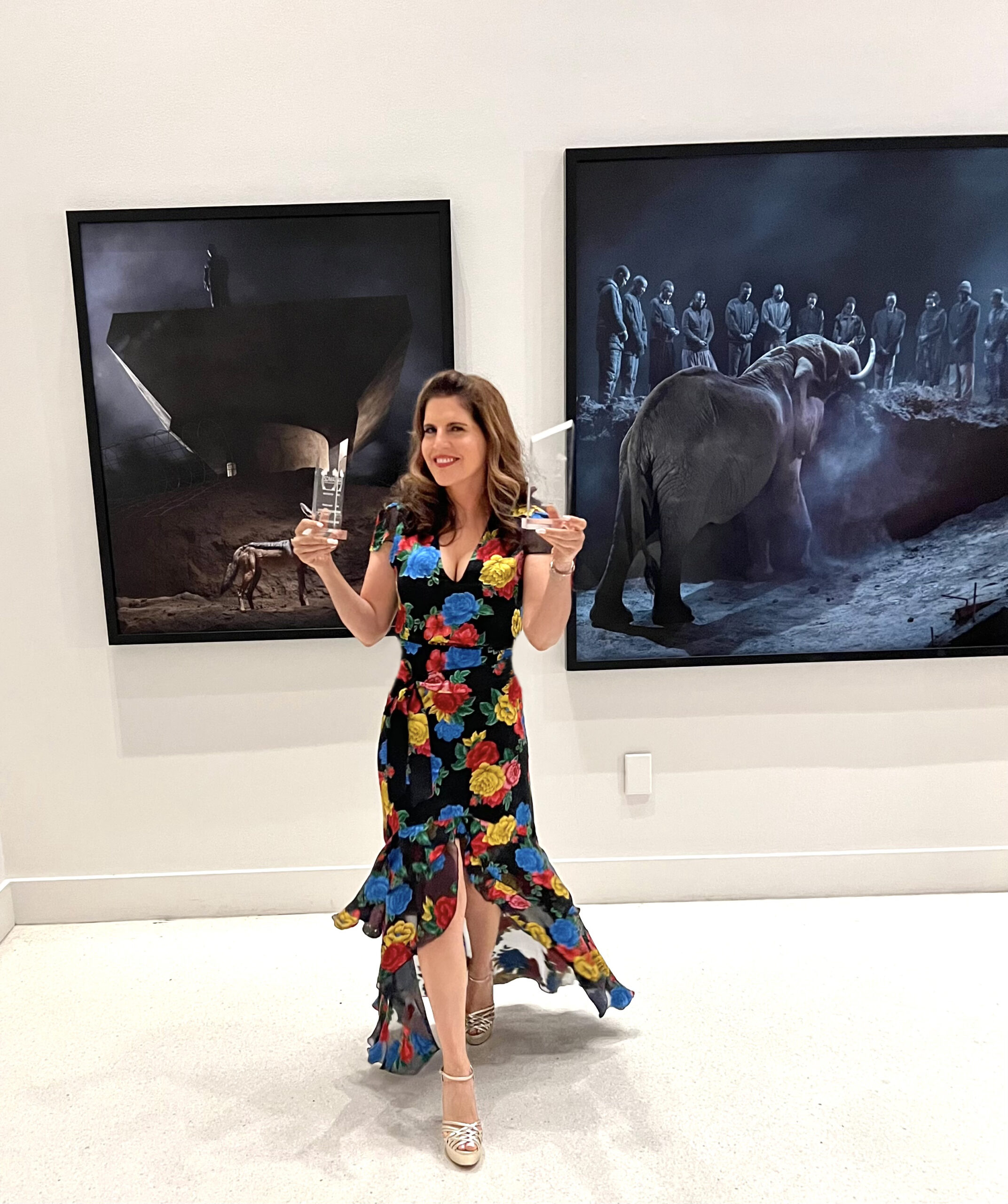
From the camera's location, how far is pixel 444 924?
1818mm

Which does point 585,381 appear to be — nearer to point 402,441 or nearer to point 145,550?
point 402,441

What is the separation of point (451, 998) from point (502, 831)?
14.1 inches

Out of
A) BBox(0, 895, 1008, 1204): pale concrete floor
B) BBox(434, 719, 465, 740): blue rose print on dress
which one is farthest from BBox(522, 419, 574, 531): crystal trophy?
BBox(0, 895, 1008, 1204): pale concrete floor

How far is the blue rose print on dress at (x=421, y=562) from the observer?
1826 mm

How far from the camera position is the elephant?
245cm

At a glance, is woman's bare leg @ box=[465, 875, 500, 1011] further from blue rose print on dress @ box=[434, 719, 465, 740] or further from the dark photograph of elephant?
the dark photograph of elephant

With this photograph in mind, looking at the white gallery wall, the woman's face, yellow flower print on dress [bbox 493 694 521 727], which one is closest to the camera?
the woman's face

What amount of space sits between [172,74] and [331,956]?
2478 mm

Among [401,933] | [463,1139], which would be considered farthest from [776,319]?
[463,1139]

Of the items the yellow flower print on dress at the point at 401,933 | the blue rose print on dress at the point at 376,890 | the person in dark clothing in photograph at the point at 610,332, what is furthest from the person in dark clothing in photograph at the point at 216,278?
the yellow flower print on dress at the point at 401,933

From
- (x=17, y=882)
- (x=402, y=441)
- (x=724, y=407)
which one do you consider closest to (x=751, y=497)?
(x=724, y=407)

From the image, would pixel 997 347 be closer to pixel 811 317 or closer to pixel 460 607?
pixel 811 317

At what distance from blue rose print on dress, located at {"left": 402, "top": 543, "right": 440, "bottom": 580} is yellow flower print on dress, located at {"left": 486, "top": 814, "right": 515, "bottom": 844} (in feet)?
1.48

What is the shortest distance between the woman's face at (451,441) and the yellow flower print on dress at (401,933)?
953 millimetres
